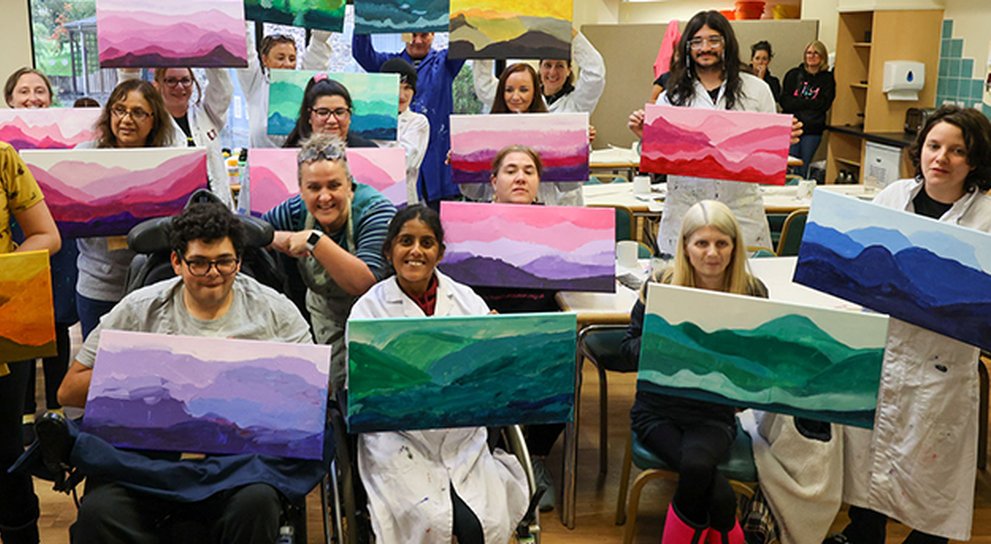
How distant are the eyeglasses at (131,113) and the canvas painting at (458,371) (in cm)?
139

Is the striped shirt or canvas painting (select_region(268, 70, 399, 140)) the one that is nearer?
the striped shirt

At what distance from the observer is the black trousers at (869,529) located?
320cm

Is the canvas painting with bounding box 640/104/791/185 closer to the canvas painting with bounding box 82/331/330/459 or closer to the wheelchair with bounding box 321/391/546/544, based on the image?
the wheelchair with bounding box 321/391/546/544

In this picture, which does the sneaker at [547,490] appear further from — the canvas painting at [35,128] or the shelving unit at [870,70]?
the shelving unit at [870,70]

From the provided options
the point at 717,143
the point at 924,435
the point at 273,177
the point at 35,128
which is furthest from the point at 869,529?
the point at 35,128

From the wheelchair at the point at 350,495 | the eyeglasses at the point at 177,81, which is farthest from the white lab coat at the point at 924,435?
the eyeglasses at the point at 177,81

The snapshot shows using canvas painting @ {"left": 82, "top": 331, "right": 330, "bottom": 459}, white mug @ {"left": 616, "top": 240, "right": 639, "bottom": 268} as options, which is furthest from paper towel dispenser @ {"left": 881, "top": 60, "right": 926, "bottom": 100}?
canvas painting @ {"left": 82, "top": 331, "right": 330, "bottom": 459}

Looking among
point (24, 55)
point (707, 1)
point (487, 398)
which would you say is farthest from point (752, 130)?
point (707, 1)

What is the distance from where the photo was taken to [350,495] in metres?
2.60

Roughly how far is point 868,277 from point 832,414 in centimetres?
47

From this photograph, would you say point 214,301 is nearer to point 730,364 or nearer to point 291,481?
point 291,481

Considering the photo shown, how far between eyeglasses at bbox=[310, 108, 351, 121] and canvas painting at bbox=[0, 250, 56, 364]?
135cm

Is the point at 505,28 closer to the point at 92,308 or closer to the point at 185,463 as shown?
the point at 92,308

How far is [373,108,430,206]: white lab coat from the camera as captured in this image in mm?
4418
